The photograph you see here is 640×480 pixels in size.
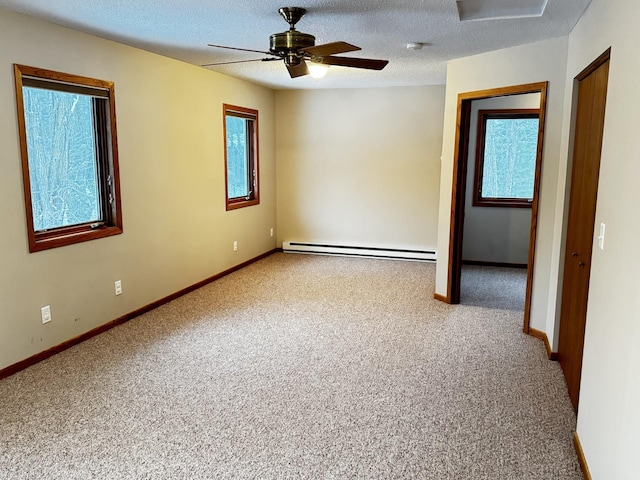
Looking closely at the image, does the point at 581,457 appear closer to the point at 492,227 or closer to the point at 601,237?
the point at 601,237

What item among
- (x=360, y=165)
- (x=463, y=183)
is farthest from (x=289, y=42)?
(x=360, y=165)

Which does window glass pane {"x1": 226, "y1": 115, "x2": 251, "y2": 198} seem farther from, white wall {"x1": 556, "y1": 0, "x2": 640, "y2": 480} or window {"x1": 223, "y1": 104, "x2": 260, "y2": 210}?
white wall {"x1": 556, "y1": 0, "x2": 640, "y2": 480}

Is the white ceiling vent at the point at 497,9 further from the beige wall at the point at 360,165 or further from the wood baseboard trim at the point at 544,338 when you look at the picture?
the beige wall at the point at 360,165

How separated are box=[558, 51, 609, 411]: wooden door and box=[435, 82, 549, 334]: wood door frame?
57 cm

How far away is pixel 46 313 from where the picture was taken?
3412mm

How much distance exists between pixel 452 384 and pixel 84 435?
2132mm

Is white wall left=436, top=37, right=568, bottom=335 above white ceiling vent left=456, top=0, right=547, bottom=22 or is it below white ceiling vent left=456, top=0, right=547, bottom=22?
below

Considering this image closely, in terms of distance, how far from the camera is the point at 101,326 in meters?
3.92

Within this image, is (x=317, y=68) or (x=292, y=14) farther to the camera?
(x=317, y=68)

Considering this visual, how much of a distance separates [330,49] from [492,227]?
14.3 feet

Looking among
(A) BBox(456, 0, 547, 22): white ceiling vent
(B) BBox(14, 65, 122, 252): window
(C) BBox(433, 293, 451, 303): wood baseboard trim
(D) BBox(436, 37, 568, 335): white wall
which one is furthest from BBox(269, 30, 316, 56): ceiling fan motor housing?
(C) BBox(433, 293, 451, 303): wood baseboard trim

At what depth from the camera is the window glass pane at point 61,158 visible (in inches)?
131

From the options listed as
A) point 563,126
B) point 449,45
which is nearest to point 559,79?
point 563,126

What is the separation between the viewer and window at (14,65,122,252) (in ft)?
10.7
